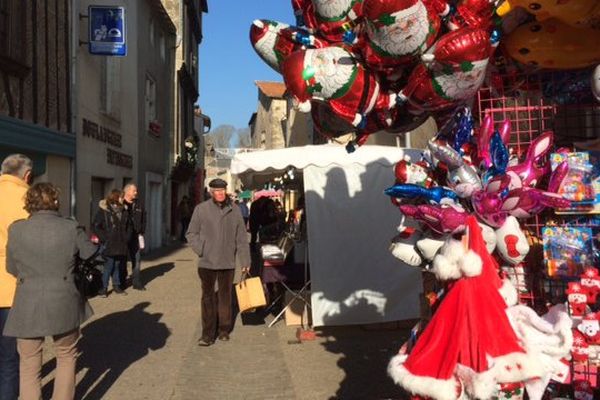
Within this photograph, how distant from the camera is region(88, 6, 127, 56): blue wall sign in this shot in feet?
38.9

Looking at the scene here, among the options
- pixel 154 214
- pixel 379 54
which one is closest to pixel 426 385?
pixel 379 54

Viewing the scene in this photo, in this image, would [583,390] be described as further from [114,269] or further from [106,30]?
[106,30]

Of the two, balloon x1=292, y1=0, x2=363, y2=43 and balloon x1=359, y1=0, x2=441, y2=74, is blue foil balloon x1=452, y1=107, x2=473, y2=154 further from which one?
balloon x1=292, y1=0, x2=363, y2=43

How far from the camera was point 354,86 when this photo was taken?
10.3ft

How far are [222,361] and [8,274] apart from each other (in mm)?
2519

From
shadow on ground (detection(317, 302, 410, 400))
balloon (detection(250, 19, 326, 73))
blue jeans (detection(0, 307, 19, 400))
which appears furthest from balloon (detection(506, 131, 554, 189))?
blue jeans (detection(0, 307, 19, 400))

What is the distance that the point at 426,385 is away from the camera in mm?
2740

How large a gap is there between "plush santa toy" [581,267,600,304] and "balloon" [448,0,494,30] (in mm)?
1445

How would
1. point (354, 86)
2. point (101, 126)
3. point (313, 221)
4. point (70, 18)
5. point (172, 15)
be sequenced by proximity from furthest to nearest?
point (172, 15), point (101, 126), point (70, 18), point (313, 221), point (354, 86)

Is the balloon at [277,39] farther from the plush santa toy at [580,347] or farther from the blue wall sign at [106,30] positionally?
the blue wall sign at [106,30]

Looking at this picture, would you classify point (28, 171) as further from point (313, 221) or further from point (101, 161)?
point (101, 161)

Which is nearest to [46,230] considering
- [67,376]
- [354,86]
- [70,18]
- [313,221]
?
[67,376]

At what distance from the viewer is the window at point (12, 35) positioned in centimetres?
847

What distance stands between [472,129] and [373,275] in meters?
3.72
